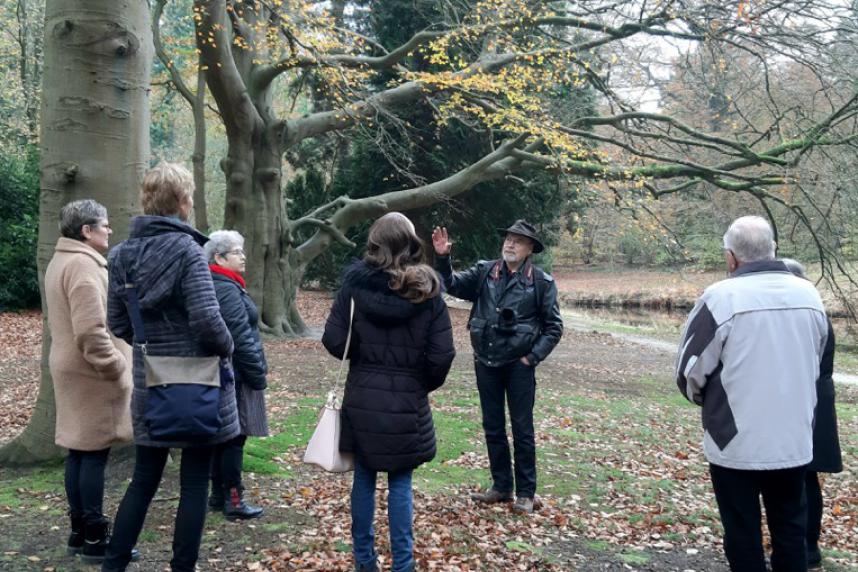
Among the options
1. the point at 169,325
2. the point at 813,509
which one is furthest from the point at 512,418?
the point at 169,325

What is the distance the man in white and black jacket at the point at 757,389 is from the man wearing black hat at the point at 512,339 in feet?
5.39

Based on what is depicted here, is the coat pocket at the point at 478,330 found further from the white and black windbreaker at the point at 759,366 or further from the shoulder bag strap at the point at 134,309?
the shoulder bag strap at the point at 134,309

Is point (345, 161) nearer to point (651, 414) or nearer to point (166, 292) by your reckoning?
point (651, 414)

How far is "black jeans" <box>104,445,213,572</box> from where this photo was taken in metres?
3.39

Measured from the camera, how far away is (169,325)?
3381mm

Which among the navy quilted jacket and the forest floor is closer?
the navy quilted jacket

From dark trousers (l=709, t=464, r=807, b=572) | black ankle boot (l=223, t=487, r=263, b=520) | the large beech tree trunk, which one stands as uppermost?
the large beech tree trunk

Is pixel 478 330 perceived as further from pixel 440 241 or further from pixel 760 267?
pixel 760 267

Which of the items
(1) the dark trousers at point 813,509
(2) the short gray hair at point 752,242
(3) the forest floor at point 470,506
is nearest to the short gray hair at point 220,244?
(3) the forest floor at point 470,506

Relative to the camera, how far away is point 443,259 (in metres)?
4.98

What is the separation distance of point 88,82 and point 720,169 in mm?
12948

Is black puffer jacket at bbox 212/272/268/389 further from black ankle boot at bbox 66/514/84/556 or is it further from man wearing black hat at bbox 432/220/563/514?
man wearing black hat at bbox 432/220/563/514

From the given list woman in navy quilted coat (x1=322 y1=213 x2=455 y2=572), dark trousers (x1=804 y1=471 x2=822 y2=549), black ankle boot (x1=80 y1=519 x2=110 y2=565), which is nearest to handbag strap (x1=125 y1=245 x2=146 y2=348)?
woman in navy quilted coat (x1=322 y1=213 x2=455 y2=572)

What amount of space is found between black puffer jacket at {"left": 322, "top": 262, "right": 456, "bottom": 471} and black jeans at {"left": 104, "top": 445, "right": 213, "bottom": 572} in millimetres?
735
